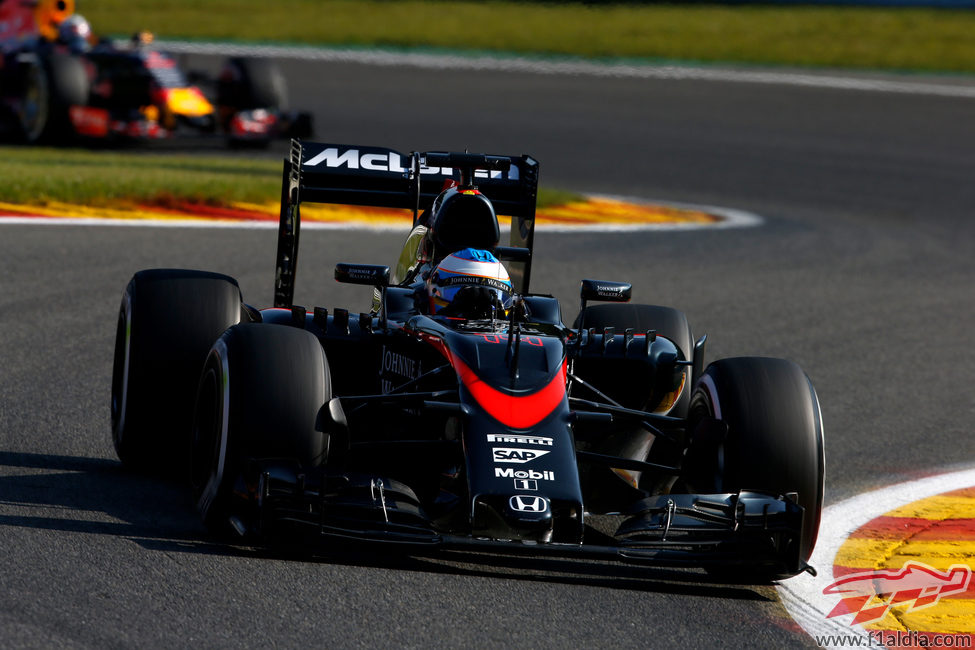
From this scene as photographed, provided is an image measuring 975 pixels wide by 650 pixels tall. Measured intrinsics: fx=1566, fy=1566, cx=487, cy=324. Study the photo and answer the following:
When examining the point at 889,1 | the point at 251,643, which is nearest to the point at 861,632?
the point at 251,643

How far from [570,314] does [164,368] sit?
4.86m

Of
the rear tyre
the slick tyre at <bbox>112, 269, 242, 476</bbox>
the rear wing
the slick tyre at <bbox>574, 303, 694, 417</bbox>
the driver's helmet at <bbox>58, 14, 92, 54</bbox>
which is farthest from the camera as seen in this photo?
the driver's helmet at <bbox>58, 14, 92, 54</bbox>

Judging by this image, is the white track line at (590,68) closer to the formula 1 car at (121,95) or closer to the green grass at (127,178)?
the formula 1 car at (121,95)

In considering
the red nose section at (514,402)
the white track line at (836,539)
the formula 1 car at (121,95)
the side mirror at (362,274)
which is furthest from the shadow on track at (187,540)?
the formula 1 car at (121,95)

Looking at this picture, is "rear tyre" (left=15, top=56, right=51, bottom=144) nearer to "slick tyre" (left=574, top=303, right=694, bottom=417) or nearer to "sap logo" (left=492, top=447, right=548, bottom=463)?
"slick tyre" (left=574, top=303, right=694, bottom=417)

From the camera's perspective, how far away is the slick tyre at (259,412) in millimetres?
5770

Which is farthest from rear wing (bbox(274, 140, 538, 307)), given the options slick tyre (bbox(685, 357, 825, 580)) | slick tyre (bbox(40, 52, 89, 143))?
slick tyre (bbox(40, 52, 89, 143))

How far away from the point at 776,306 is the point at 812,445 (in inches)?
236

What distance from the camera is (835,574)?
20.1 feet

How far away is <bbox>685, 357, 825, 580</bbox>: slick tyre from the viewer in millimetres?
5926

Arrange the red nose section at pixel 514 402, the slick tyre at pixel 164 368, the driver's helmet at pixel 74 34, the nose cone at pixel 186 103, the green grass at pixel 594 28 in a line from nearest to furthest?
the red nose section at pixel 514 402 → the slick tyre at pixel 164 368 → the nose cone at pixel 186 103 → the driver's helmet at pixel 74 34 → the green grass at pixel 594 28

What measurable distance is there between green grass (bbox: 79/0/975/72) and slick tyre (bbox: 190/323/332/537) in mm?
24037

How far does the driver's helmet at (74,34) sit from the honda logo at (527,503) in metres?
14.8

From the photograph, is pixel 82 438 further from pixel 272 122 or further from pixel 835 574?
pixel 272 122
